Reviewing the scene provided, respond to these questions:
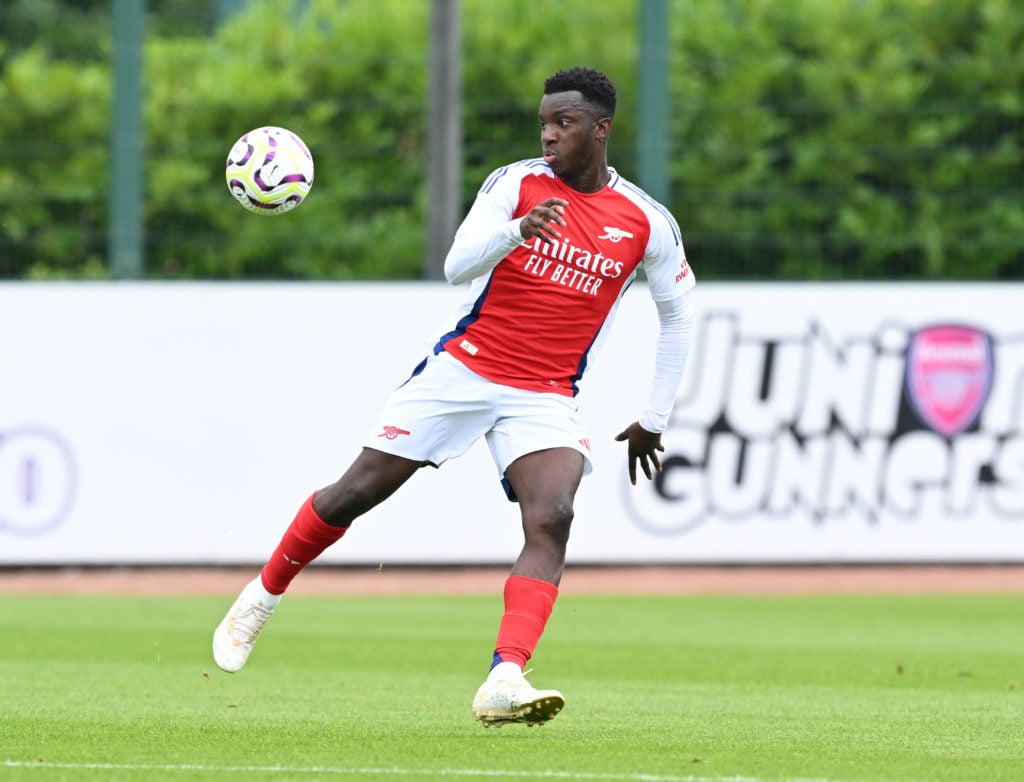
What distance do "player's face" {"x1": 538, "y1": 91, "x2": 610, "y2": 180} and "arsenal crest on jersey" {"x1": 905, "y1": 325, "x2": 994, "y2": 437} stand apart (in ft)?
30.2

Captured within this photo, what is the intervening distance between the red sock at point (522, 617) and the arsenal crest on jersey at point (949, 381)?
9.46 meters

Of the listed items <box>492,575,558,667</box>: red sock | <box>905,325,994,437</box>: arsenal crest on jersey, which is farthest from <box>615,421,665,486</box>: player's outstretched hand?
<box>905,325,994,437</box>: arsenal crest on jersey

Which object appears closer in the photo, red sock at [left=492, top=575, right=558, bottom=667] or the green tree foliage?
red sock at [left=492, top=575, right=558, bottom=667]

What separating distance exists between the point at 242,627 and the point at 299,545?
414mm

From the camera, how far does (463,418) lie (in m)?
7.59

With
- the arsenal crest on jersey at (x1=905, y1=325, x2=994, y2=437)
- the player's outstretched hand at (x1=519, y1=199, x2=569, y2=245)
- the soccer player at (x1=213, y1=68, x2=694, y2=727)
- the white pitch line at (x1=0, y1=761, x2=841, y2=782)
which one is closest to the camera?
the white pitch line at (x1=0, y1=761, x2=841, y2=782)

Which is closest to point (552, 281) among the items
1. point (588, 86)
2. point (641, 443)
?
point (588, 86)

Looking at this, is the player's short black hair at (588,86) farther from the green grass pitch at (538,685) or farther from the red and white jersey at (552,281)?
the green grass pitch at (538,685)

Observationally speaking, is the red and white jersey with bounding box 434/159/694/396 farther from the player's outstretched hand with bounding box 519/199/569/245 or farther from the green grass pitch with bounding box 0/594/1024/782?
the green grass pitch with bounding box 0/594/1024/782

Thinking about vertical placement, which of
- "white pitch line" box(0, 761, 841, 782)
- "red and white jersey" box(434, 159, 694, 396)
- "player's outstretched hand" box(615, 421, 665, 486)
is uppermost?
"red and white jersey" box(434, 159, 694, 396)

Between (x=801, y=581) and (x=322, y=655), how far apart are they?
6.07 metres

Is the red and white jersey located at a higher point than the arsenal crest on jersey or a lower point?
higher

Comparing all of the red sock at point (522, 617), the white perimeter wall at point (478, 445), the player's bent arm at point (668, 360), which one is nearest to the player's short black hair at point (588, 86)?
the player's bent arm at point (668, 360)

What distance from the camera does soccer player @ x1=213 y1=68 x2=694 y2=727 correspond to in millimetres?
7367
